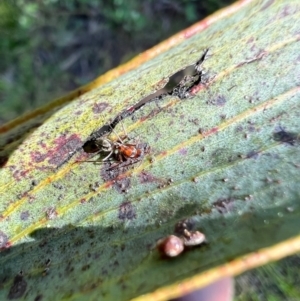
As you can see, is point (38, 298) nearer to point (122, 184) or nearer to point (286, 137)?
point (122, 184)

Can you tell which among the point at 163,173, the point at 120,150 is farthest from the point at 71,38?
the point at 163,173

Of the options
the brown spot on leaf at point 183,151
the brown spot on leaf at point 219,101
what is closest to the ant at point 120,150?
the brown spot on leaf at point 183,151

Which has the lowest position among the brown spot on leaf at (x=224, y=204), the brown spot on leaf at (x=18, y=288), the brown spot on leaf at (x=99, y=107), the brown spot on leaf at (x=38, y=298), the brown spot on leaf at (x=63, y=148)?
the brown spot on leaf at (x=224, y=204)

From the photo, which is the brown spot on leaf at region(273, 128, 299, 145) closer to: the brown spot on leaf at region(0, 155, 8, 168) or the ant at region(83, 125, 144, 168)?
the ant at region(83, 125, 144, 168)

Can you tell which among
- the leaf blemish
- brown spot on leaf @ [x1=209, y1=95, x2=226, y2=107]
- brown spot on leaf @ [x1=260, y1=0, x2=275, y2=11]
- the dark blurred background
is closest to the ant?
brown spot on leaf @ [x1=209, y1=95, x2=226, y2=107]

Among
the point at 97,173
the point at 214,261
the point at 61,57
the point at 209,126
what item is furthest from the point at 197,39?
the point at 61,57

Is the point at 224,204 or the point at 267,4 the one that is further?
the point at 267,4

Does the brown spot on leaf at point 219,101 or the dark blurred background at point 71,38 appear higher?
the dark blurred background at point 71,38

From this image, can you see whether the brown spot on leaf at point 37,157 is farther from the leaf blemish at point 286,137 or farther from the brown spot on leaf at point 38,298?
the leaf blemish at point 286,137
